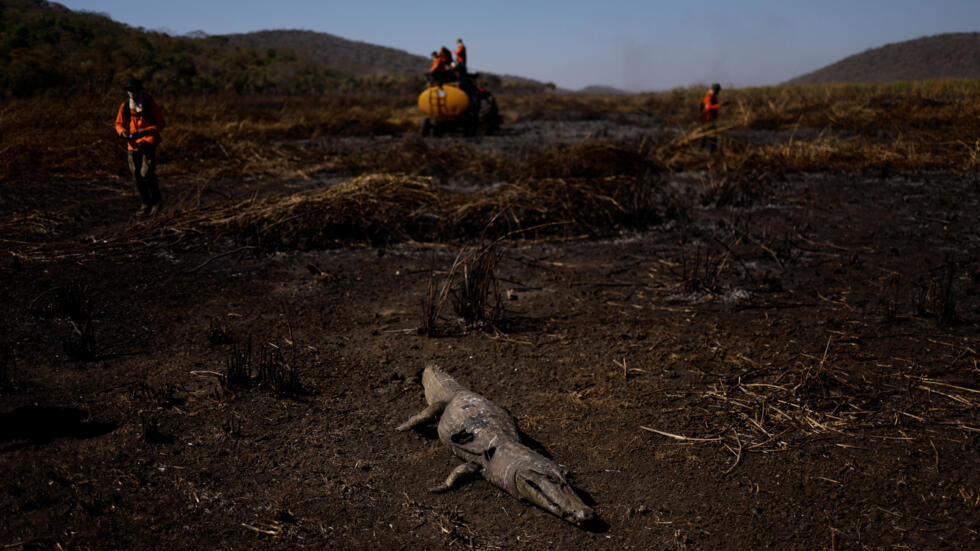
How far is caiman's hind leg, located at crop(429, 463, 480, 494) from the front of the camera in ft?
9.18

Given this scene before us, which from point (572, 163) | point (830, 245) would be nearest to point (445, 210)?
point (572, 163)

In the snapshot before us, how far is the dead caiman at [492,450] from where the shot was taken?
2.53 meters

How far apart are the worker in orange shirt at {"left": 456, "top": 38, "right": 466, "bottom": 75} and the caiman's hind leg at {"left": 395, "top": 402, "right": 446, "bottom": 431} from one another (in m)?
12.8

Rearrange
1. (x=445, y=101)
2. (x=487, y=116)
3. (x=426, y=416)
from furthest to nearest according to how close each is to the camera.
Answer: (x=487, y=116)
(x=445, y=101)
(x=426, y=416)

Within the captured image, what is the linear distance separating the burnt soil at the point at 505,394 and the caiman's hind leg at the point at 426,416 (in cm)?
6

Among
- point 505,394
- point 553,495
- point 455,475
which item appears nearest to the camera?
point 553,495

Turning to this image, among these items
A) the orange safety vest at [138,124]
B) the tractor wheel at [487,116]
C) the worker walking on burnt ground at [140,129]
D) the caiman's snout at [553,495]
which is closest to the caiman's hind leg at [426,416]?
the caiman's snout at [553,495]

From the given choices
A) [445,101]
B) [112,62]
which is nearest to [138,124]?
[445,101]

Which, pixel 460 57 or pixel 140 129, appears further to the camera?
pixel 460 57

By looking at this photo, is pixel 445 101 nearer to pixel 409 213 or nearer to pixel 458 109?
pixel 458 109

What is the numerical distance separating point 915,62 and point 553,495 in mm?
105778

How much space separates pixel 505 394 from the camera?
3693mm

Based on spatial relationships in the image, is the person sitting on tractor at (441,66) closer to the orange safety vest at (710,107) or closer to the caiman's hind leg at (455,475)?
the orange safety vest at (710,107)

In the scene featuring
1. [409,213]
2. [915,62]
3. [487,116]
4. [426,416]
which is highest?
[915,62]
